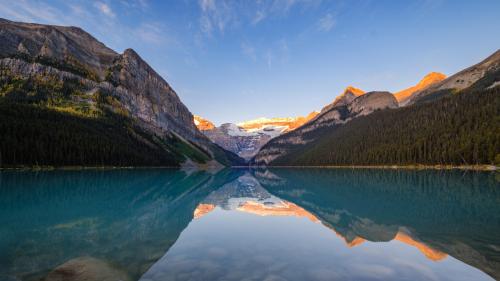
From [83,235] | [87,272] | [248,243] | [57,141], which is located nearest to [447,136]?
[248,243]

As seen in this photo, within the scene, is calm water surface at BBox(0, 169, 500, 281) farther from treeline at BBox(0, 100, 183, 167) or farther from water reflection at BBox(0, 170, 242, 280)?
treeline at BBox(0, 100, 183, 167)

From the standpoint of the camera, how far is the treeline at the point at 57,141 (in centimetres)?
10316

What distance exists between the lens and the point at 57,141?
385 feet

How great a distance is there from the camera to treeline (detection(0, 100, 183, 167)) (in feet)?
338

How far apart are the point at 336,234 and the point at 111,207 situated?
25.3 m

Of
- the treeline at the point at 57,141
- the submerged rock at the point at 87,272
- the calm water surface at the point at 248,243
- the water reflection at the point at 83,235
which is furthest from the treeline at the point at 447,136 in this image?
the treeline at the point at 57,141

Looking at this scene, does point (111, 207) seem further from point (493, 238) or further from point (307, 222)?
point (493, 238)

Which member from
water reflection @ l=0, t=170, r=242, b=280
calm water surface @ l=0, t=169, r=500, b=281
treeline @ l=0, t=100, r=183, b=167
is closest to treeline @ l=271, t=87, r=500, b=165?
calm water surface @ l=0, t=169, r=500, b=281

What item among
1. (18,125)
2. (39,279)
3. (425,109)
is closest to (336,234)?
(39,279)

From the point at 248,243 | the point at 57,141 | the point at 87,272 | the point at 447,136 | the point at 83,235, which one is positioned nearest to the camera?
the point at 87,272

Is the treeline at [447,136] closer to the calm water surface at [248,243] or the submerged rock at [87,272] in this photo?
the calm water surface at [248,243]

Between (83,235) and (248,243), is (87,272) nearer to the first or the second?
(83,235)

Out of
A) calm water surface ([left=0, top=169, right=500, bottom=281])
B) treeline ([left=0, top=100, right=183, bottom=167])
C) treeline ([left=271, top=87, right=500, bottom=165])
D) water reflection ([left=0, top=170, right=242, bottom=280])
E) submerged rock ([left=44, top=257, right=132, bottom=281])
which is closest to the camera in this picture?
submerged rock ([left=44, top=257, right=132, bottom=281])

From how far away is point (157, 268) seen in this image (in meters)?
13.9
